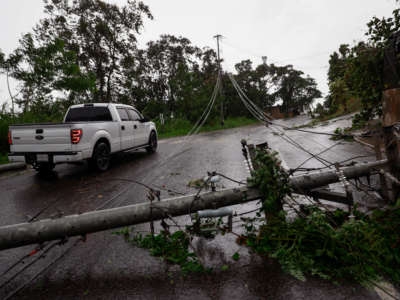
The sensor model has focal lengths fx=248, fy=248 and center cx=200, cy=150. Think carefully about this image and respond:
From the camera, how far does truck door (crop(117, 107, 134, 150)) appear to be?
8623 millimetres

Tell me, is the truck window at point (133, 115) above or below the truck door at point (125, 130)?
above

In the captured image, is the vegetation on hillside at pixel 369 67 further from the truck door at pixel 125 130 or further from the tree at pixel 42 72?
the tree at pixel 42 72

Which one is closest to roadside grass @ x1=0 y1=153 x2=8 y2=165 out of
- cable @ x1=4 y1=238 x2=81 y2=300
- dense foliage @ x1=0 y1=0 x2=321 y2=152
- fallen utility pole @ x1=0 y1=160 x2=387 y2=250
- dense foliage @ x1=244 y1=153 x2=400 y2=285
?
dense foliage @ x1=0 y1=0 x2=321 y2=152

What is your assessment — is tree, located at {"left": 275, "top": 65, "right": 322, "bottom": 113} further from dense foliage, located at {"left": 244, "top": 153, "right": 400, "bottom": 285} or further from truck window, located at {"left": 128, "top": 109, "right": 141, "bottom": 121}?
dense foliage, located at {"left": 244, "top": 153, "right": 400, "bottom": 285}

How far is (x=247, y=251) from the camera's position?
287 centimetres

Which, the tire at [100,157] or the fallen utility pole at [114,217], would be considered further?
the tire at [100,157]

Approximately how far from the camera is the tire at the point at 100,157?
23.7 ft

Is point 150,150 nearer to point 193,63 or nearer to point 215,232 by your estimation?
point 215,232

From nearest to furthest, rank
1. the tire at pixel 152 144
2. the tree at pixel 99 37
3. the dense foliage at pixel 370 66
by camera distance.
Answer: the dense foliage at pixel 370 66 < the tire at pixel 152 144 < the tree at pixel 99 37

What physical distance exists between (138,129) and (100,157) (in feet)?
8.52

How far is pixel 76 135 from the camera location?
6.43 meters

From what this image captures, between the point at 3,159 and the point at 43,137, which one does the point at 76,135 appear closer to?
the point at 43,137

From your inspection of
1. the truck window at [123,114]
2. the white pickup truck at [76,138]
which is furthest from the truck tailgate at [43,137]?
the truck window at [123,114]

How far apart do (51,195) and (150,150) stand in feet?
19.1
